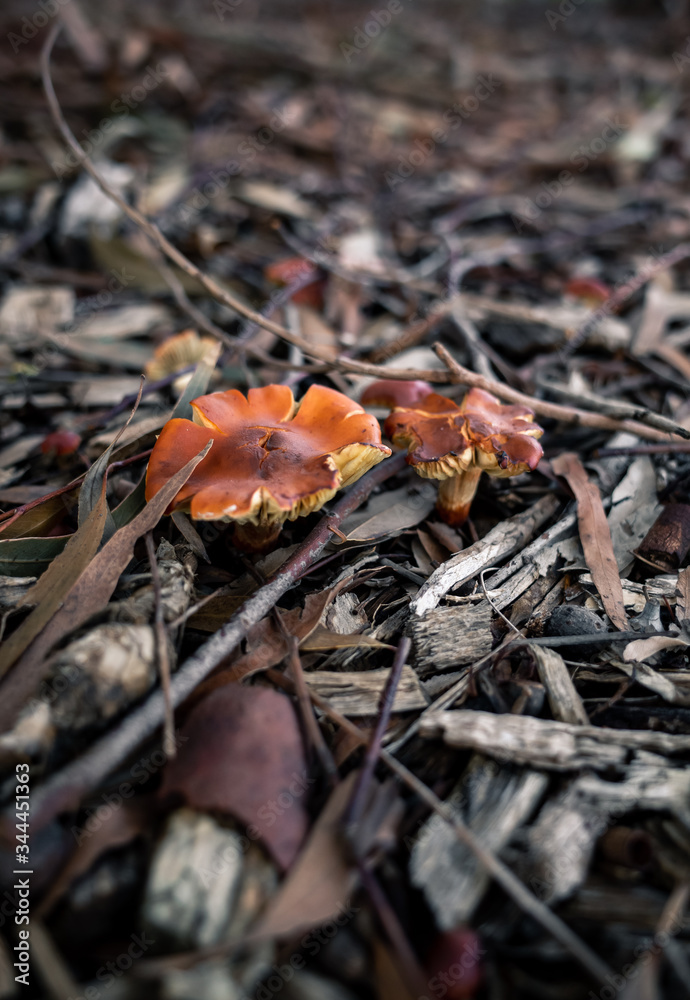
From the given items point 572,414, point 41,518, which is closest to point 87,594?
point 41,518

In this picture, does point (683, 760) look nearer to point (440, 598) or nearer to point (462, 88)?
point (440, 598)

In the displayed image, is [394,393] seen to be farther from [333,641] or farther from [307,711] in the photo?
[307,711]

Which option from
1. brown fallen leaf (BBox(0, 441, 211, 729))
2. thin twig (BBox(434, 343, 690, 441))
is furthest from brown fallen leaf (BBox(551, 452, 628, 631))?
brown fallen leaf (BBox(0, 441, 211, 729))

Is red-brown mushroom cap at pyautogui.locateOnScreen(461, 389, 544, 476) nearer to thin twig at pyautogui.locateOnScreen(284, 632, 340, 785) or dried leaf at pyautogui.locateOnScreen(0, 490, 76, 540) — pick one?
thin twig at pyautogui.locateOnScreen(284, 632, 340, 785)

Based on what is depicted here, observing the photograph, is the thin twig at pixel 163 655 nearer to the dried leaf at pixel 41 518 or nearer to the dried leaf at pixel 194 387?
the dried leaf at pixel 41 518
